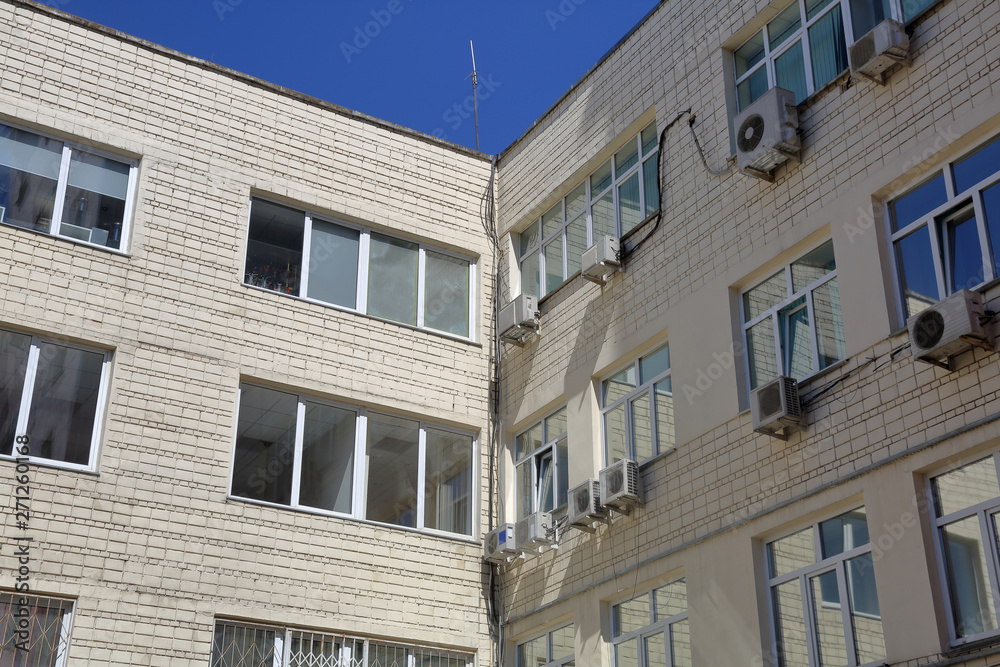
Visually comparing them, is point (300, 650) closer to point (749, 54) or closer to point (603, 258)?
point (603, 258)

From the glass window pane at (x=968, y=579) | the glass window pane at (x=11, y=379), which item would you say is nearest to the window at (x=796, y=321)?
the glass window pane at (x=968, y=579)

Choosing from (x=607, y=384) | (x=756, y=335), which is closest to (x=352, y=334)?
(x=607, y=384)

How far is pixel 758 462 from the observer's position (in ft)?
36.1

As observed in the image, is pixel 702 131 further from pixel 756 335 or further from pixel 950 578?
pixel 950 578

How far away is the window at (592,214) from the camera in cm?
1426

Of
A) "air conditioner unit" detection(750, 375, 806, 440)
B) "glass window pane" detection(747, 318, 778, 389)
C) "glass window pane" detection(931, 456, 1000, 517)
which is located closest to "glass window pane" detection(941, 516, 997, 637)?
"glass window pane" detection(931, 456, 1000, 517)

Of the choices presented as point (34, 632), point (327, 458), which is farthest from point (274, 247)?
point (34, 632)

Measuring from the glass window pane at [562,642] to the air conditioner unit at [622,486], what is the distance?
1737 mm

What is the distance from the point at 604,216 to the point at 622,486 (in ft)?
13.4

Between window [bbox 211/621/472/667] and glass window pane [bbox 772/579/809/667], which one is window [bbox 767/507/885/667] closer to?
glass window pane [bbox 772/579/809/667]

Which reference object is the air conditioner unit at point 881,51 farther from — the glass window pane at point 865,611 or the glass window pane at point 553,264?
the glass window pane at point 553,264

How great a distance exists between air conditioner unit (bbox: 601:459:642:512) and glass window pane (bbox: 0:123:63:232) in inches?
288

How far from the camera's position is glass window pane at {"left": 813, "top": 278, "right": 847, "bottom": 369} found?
10.6 meters

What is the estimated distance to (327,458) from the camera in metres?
14.4
